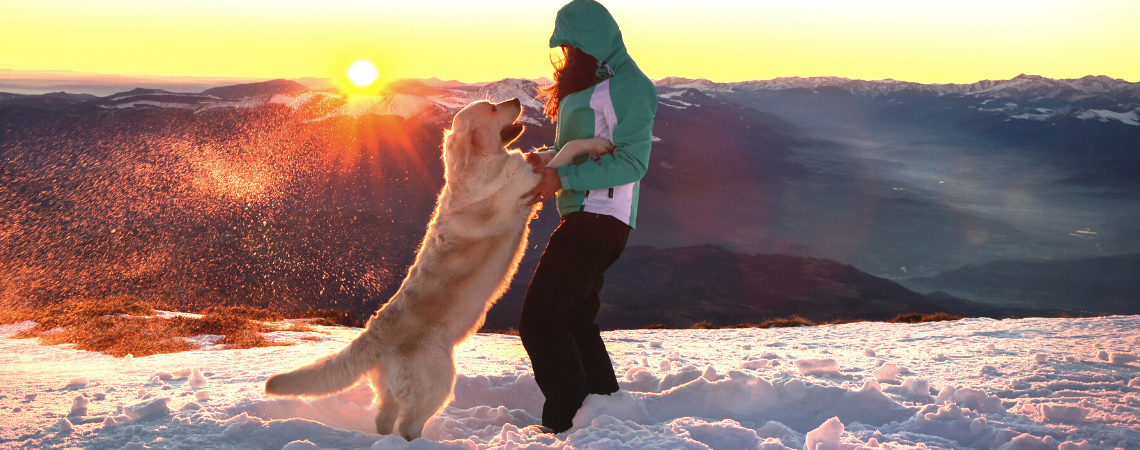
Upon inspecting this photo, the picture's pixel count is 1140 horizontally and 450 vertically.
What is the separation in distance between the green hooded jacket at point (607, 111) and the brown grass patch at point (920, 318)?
8.61 metres

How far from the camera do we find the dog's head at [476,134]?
4355mm

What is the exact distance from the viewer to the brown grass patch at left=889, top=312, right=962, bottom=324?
34.6 feet

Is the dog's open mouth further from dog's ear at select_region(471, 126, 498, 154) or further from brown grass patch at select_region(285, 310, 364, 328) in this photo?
brown grass patch at select_region(285, 310, 364, 328)

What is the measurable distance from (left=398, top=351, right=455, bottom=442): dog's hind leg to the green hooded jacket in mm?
1323

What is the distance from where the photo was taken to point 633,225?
4.12m

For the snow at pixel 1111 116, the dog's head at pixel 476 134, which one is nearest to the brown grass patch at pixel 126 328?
the dog's head at pixel 476 134

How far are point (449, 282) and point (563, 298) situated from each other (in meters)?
0.79

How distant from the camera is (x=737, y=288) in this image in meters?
39.9

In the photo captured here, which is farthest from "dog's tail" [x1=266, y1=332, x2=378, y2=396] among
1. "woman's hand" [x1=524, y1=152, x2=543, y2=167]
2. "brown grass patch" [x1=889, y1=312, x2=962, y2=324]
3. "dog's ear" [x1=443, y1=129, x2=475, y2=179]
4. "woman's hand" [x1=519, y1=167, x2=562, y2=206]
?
"brown grass patch" [x1=889, y1=312, x2=962, y2=324]

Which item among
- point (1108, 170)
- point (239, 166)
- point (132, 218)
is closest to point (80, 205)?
point (132, 218)

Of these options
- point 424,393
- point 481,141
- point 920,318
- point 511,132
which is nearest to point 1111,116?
point 920,318

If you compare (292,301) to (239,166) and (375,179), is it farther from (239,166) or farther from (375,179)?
(375,179)

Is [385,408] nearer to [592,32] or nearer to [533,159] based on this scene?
[533,159]

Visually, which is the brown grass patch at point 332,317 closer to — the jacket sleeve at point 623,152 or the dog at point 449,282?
the dog at point 449,282
